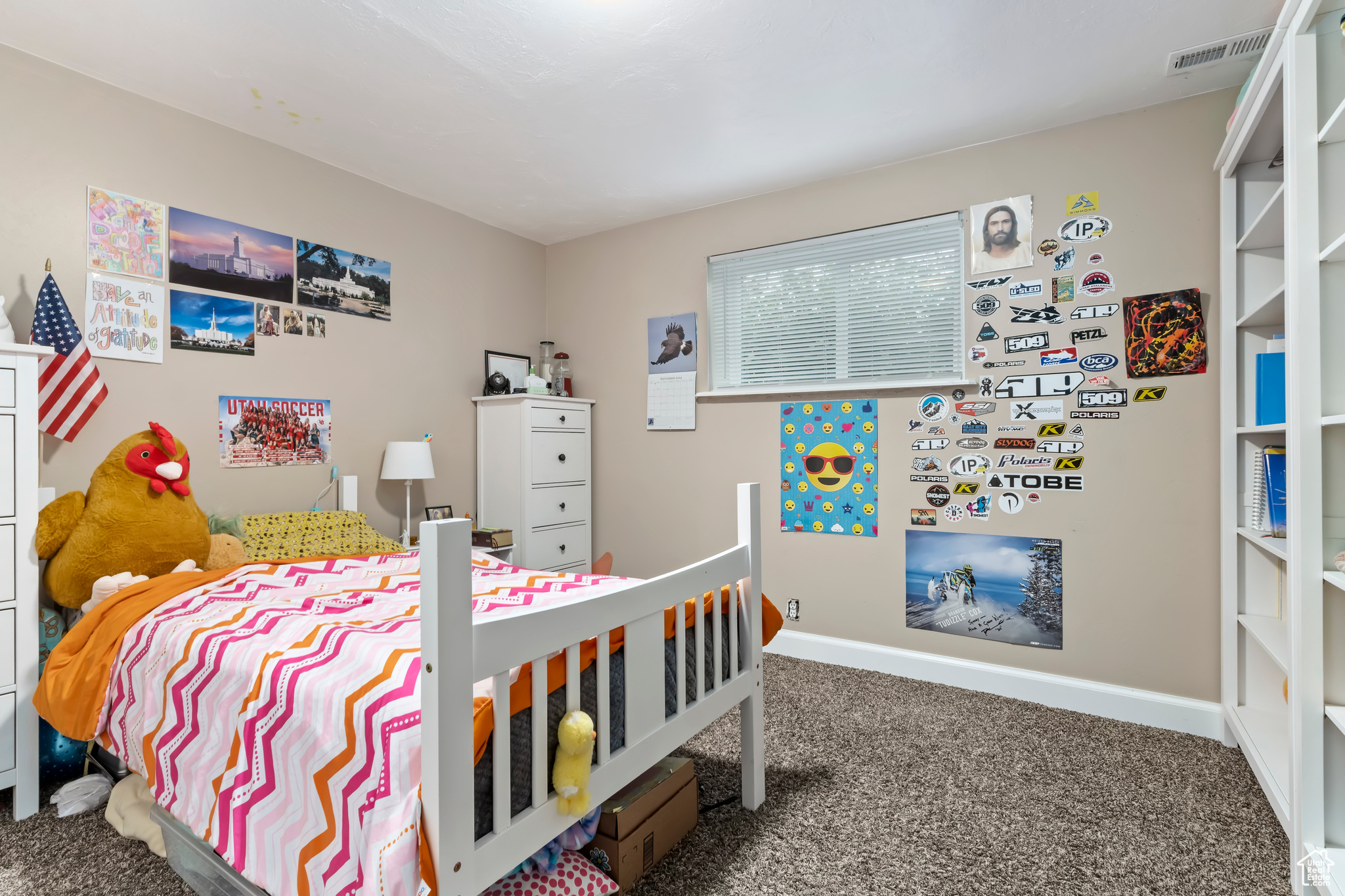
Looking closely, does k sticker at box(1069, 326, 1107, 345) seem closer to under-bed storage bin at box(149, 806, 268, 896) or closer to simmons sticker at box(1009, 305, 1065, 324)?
simmons sticker at box(1009, 305, 1065, 324)

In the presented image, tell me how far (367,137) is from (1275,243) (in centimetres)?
337

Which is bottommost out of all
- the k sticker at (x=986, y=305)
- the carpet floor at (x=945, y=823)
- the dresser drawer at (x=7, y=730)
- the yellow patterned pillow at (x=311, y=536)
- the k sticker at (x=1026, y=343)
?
the carpet floor at (x=945, y=823)

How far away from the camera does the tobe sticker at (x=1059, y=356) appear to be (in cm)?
260

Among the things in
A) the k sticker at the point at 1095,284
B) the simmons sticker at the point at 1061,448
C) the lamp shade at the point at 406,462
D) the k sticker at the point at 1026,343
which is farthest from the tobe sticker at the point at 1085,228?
the lamp shade at the point at 406,462

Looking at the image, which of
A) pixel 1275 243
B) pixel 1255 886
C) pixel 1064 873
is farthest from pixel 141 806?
pixel 1275 243

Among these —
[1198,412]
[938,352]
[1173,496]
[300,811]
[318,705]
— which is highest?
[938,352]

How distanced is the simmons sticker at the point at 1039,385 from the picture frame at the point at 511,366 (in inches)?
94.0

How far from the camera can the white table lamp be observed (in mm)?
3020

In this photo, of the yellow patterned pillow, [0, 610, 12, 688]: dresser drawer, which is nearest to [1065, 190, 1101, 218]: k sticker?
the yellow patterned pillow

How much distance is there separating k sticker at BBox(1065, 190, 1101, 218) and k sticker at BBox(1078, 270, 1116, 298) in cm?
24

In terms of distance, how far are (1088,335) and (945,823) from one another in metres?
1.89

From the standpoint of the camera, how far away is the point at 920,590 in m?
2.93

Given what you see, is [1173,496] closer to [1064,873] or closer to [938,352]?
[938,352]

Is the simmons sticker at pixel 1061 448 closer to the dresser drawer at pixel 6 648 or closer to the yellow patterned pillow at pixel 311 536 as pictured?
the yellow patterned pillow at pixel 311 536
